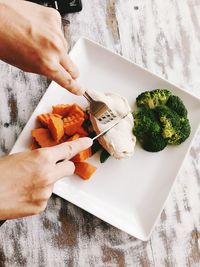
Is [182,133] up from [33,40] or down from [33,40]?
down

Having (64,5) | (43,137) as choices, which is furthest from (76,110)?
(64,5)

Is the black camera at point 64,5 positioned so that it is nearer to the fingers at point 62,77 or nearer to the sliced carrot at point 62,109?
the sliced carrot at point 62,109

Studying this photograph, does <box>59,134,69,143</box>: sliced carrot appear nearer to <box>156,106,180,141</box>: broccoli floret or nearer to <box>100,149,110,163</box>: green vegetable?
<box>100,149,110,163</box>: green vegetable

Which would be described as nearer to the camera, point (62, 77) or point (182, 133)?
point (62, 77)

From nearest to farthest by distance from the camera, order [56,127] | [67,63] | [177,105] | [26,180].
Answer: [26,180] < [67,63] < [56,127] < [177,105]

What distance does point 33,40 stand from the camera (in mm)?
1380

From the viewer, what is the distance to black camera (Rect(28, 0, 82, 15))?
1.87m

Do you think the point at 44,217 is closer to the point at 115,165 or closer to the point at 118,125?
the point at 115,165

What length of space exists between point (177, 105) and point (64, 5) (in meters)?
0.64

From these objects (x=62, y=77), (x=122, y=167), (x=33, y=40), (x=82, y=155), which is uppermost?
(x=33, y=40)

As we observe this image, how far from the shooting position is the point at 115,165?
173 cm

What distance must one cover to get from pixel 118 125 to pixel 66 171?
0.36 metres

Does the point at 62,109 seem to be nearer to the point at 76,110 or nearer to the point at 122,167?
the point at 76,110

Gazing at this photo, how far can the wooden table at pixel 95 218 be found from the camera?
173cm
